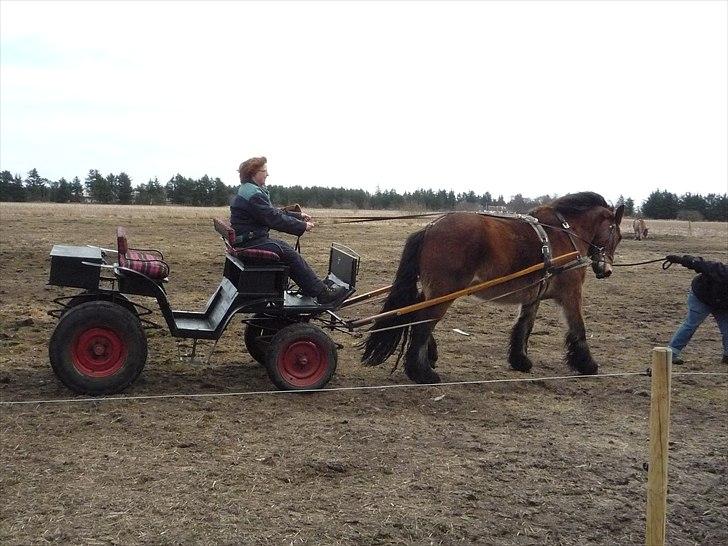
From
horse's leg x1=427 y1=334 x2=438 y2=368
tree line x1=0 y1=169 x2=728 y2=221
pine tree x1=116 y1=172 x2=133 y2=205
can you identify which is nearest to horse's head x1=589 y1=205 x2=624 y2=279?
horse's leg x1=427 y1=334 x2=438 y2=368

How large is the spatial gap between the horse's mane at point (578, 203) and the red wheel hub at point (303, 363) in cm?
319

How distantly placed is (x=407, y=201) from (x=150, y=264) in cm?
5002

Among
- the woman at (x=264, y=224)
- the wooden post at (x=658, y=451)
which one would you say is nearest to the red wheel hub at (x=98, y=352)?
the woman at (x=264, y=224)

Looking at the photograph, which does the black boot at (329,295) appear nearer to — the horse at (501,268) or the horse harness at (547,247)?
the horse at (501,268)

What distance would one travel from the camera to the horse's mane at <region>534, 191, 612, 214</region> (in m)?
7.14

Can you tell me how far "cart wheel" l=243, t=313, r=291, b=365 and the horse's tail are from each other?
866 mm

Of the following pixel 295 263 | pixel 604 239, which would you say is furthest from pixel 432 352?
pixel 604 239

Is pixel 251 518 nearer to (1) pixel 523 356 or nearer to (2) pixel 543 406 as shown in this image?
(2) pixel 543 406

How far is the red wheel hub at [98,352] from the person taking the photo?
5.42m

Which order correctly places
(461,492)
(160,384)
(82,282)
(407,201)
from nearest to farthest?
(461,492)
(82,282)
(160,384)
(407,201)

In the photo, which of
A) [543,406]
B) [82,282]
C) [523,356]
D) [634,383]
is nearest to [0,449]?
[82,282]

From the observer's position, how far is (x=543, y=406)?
5.75 metres

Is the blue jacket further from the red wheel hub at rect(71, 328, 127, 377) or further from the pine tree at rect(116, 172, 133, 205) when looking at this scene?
the pine tree at rect(116, 172, 133, 205)

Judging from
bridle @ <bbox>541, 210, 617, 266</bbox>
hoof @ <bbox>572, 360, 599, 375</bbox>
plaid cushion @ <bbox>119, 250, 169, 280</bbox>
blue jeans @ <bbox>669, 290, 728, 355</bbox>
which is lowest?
hoof @ <bbox>572, 360, 599, 375</bbox>
